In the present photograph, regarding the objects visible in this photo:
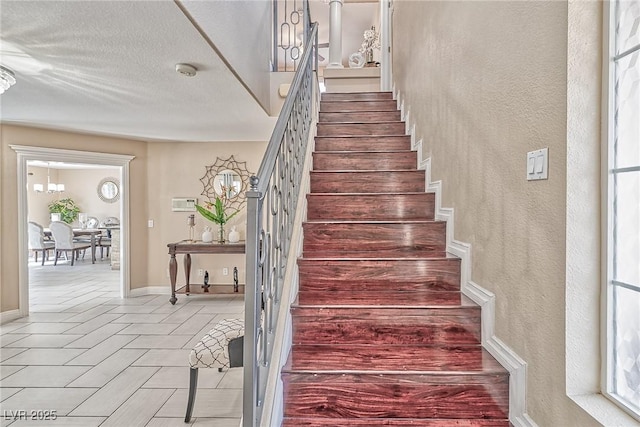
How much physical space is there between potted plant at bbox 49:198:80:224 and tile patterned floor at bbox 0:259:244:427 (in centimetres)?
639

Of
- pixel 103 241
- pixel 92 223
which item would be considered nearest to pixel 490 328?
pixel 103 241

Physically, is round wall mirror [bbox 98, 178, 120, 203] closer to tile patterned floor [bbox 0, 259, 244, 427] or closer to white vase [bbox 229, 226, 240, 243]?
tile patterned floor [bbox 0, 259, 244, 427]

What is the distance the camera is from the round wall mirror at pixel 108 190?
36.3 feet

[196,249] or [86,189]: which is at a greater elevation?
[86,189]

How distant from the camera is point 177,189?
5.65 metres

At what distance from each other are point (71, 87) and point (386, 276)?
2861mm

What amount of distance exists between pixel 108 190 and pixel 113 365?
9.60 m

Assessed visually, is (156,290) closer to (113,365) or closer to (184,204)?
(184,204)

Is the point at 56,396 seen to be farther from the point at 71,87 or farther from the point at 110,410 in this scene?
the point at 71,87

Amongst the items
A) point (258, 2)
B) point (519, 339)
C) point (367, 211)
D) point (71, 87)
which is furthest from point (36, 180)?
point (519, 339)

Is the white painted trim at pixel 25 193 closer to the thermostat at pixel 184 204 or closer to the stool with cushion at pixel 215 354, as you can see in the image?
the thermostat at pixel 184 204

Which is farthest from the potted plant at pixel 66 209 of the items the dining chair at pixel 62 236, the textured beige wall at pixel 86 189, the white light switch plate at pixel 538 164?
the white light switch plate at pixel 538 164

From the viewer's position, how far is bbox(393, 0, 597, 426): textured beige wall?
123 cm

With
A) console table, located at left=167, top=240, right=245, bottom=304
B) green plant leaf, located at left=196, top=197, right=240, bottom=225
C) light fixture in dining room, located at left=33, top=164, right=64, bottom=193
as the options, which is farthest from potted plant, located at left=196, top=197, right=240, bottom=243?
light fixture in dining room, located at left=33, top=164, right=64, bottom=193
